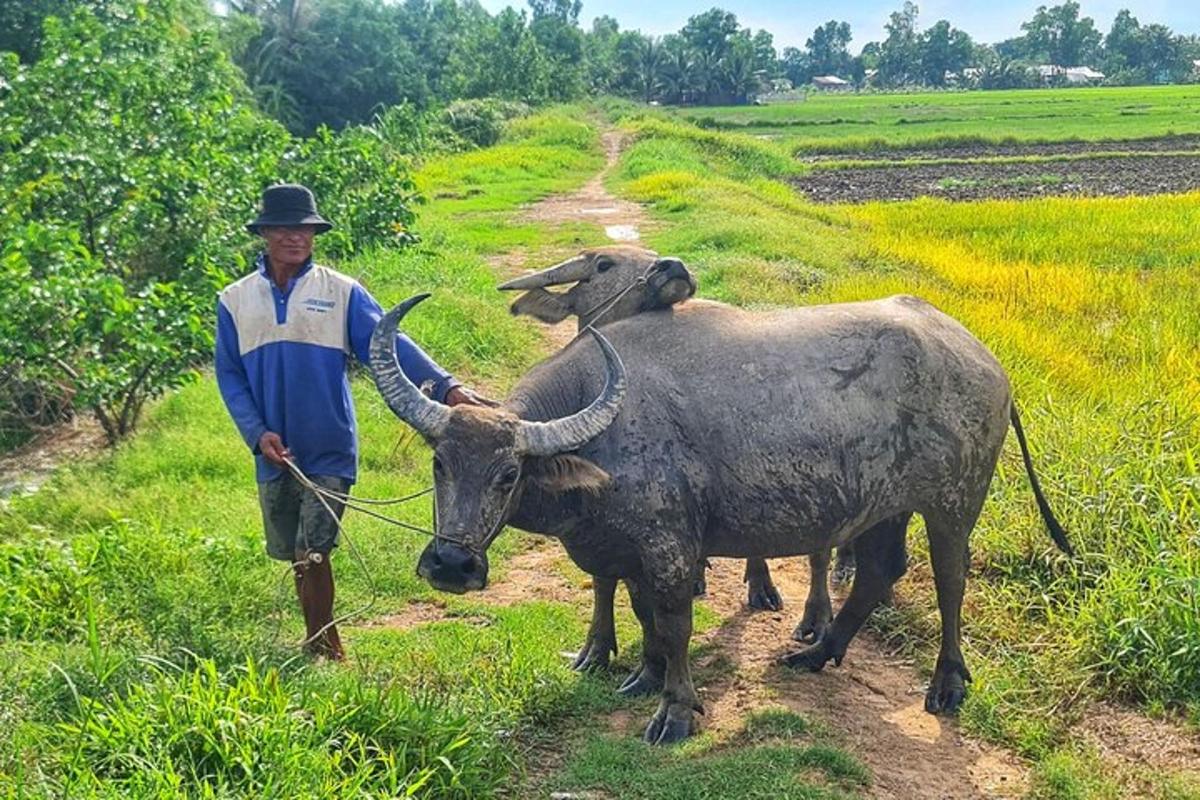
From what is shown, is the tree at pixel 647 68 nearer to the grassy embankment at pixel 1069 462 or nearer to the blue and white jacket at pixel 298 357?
the grassy embankment at pixel 1069 462

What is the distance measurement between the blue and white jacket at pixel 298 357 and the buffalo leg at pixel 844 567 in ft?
9.21

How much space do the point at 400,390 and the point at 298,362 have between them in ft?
2.42

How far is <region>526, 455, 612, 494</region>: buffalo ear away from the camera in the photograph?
155 inches

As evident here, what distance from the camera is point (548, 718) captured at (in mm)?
4410

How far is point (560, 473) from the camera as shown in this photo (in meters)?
3.94

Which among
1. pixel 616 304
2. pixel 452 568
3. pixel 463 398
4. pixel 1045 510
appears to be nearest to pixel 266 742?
pixel 452 568

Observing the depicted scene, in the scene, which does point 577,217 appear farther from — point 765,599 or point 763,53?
point 763,53

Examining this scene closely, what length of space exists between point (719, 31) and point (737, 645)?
7906cm

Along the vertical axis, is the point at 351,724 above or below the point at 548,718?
above

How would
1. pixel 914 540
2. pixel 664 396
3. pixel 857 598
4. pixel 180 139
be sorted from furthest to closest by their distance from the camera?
pixel 180 139 < pixel 914 540 < pixel 857 598 < pixel 664 396

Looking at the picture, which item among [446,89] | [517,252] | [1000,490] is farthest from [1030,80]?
[1000,490]

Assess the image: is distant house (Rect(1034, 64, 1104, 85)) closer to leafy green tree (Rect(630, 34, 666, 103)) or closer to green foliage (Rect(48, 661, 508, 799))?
leafy green tree (Rect(630, 34, 666, 103))

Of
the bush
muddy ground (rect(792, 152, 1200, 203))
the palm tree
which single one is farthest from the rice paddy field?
the palm tree

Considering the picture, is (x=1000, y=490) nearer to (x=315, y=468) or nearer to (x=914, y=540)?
(x=914, y=540)
